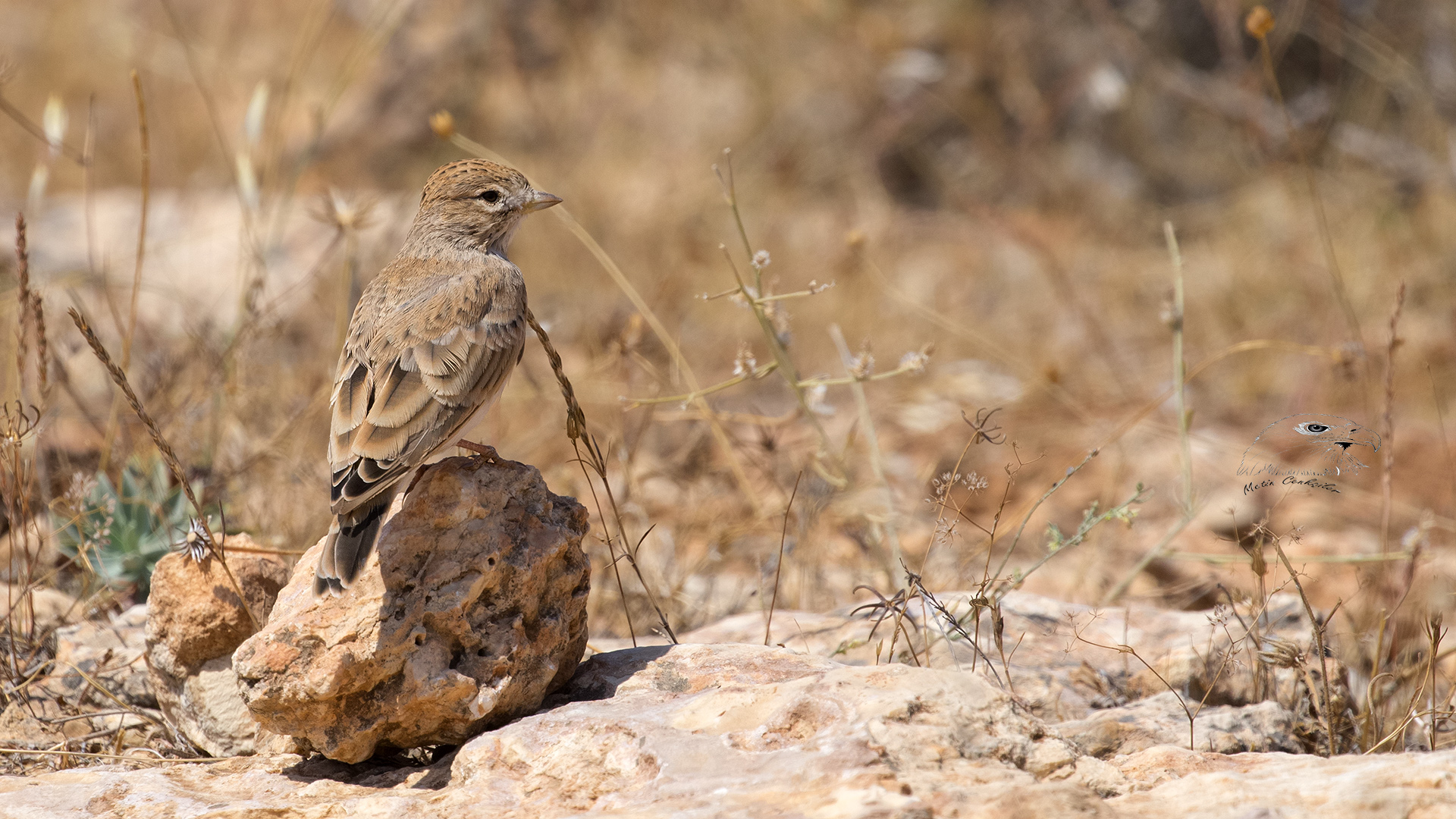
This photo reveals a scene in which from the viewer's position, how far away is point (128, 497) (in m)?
4.55

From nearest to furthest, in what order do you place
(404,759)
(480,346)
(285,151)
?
1. (404,759)
2. (480,346)
3. (285,151)

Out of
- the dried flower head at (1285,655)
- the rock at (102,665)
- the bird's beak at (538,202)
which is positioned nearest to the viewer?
the dried flower head at (1285,655)

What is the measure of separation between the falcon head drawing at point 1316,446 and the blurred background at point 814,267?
178mm

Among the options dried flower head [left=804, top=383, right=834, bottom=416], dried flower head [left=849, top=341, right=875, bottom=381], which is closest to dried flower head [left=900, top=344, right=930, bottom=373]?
dried flower head [left=849, top=341, right=875, bottom=381]

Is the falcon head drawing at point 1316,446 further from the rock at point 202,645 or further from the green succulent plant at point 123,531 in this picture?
the green succulent plant at point 123,531

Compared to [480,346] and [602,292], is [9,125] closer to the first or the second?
[602,292]

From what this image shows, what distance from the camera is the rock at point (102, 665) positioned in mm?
3953

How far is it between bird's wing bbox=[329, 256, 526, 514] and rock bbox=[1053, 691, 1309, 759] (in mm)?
1986

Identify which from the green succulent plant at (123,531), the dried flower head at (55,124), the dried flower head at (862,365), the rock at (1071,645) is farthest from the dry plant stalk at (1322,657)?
the dried flower head at (55,124)

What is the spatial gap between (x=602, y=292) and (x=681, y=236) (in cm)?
88

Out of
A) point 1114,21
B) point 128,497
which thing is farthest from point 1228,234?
point 128,497

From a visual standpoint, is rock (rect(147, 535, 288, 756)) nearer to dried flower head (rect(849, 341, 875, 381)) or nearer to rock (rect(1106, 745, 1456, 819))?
dried flower head (rect(849, 341, 875, 381))

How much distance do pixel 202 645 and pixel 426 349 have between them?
1.11 m

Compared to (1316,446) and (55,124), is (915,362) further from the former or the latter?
(55,124)
